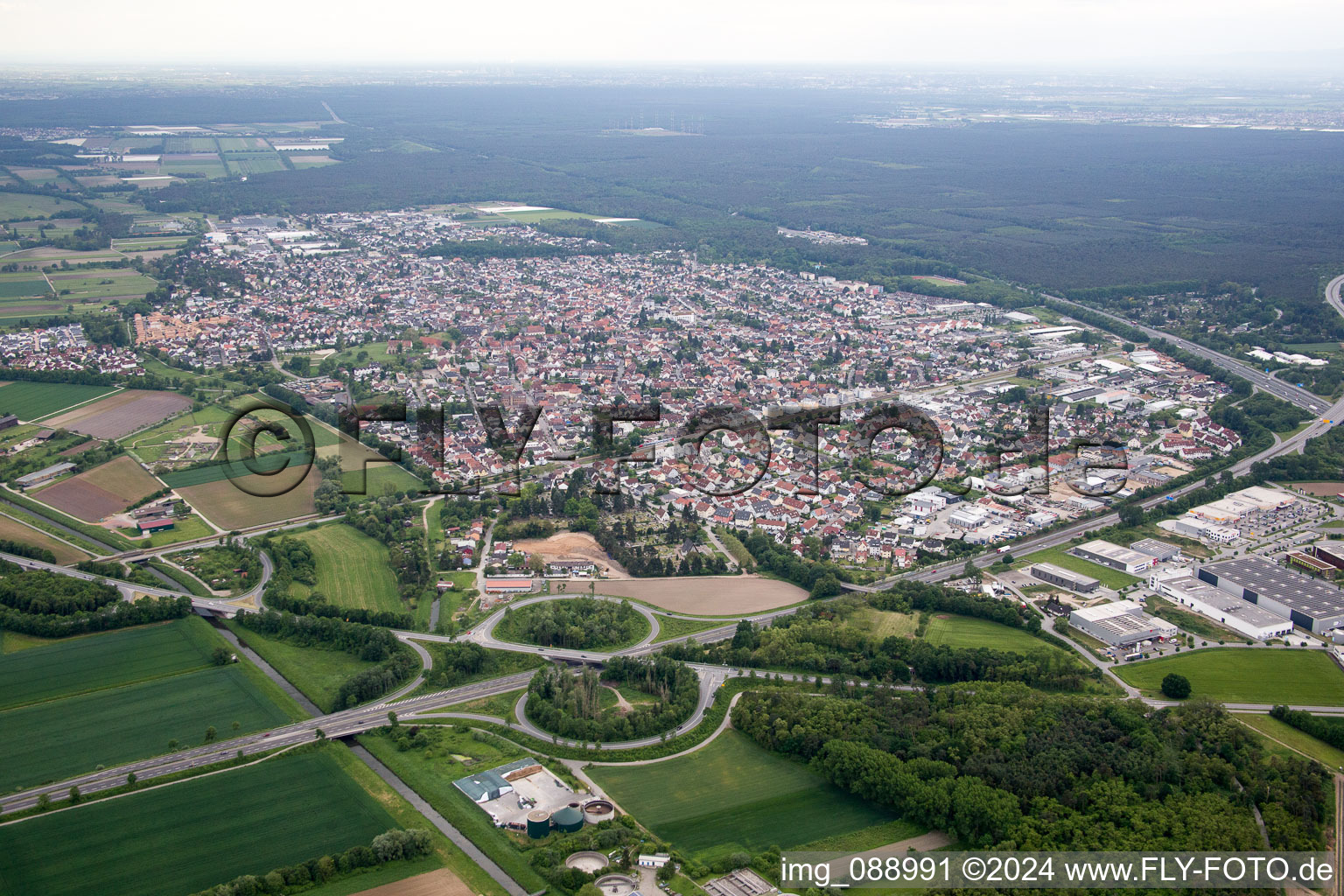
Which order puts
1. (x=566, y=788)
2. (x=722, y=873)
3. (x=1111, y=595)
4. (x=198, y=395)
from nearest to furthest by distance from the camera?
1. (x=722, y=873)
2. (x=566, y=788)
3. (x=1111, y=595)
4. (x=198, y=395)

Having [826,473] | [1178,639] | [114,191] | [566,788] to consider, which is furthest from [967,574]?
[114,191]

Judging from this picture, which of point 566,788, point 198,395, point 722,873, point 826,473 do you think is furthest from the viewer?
point 198,395

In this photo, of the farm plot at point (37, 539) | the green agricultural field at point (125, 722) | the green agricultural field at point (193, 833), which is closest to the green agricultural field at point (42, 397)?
the farm plot at point (37, 539)

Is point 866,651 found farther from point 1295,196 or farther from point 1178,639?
point 1295,196

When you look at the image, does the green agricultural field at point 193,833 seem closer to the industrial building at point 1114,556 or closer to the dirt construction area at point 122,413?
the industrial building at point 1114,556

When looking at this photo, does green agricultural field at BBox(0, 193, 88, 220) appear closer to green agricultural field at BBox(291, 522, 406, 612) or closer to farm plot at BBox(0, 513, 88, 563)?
farm plot at BBox(0, 513, 88, 563)

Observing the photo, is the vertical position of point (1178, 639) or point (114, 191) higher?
point (114, 191)
